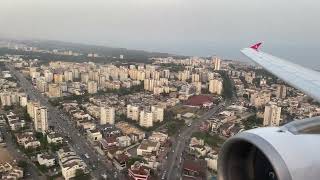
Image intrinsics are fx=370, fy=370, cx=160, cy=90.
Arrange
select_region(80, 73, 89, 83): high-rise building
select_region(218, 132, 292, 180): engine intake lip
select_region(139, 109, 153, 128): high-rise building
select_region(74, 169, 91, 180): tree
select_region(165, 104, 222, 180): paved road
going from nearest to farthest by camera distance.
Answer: select_region(218, 132, 292, 180): engine intake lip < select_region(74, 169, 91, 180): tree < select_region(165, 104, 222, 180): paved road < select_region(139, 109, 153, 128): high-rise building < select_region(80, 73, 89, 83): high-rise building

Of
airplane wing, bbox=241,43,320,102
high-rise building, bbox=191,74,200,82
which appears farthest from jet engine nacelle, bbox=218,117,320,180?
high-rise building, bbox=191,74,200,82

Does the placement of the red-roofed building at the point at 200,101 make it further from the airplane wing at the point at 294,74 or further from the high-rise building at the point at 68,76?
the airplane wing at the point at 294,74

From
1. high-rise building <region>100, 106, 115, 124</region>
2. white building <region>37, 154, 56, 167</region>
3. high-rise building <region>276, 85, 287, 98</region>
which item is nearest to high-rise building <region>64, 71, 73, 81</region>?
high-rise building <region>100, 106, 115, 124</region>

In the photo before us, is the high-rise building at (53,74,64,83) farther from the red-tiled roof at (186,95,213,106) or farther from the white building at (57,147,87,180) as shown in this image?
the white building at (57,147,87,180)

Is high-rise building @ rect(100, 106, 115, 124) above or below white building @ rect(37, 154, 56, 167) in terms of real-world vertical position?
above

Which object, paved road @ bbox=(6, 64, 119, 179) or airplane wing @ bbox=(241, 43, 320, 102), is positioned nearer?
airplane wing @ bbox=(241, 43, 320, 102)

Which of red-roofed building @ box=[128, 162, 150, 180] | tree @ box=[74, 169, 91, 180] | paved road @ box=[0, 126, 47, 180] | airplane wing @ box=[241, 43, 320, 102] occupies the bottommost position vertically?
paved road @ box=[0, 126, 47, 180]

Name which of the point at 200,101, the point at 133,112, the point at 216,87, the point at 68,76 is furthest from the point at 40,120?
the point at 68,76

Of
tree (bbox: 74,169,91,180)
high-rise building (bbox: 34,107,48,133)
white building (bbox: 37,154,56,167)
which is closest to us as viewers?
tree (bbox: 74,169,91,180)

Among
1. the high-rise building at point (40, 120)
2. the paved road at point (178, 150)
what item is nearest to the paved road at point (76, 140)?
the high-rise building at point (40, 120)
